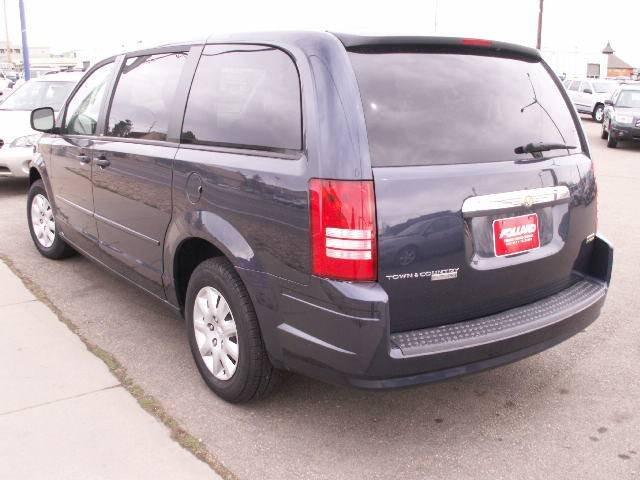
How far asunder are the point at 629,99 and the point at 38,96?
14.6m

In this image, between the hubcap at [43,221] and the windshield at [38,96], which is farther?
the windshield at [38,96]

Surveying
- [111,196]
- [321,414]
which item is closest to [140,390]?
[321,414]

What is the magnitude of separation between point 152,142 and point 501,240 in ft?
6.69

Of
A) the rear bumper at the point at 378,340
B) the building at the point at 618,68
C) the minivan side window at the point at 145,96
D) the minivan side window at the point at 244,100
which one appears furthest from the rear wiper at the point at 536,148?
the building at the point at 618,68

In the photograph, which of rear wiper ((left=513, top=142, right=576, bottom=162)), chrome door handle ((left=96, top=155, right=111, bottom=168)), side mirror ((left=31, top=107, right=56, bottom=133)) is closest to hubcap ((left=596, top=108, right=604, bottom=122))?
side mirror ((left=31, top=107, right=56, bottom=133))

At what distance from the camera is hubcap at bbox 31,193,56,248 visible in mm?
5578

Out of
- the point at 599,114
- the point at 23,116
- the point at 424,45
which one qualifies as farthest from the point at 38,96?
the point at 599,114

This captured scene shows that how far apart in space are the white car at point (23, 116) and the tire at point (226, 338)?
15.9 feet

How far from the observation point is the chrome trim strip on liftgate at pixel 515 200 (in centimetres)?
268

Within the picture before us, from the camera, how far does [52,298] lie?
478 cm

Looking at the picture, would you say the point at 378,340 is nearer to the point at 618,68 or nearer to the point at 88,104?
the point at 88,104

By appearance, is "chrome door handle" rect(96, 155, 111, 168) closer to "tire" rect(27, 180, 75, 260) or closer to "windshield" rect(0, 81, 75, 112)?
"tire" rect(27, 180, 75, 260)

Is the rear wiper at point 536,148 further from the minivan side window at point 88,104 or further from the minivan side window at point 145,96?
the minivan side window at point 88,104

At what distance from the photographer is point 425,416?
322 centimetres
